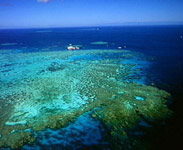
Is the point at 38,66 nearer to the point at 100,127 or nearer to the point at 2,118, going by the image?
the point at 2,118

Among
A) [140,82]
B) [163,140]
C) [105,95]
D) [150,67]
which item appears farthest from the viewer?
[150,67]

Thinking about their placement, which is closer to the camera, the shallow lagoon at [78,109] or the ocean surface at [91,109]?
the ocean surface at [91,109]

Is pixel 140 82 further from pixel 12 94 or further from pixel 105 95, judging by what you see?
pixel 12 94

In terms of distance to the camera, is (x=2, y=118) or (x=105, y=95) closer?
(x=2, y=118)

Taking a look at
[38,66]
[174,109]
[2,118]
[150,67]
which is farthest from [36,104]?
[150,67]

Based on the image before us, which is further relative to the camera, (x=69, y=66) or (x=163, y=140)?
(x=69, y=66)

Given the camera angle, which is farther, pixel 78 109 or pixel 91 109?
pixel 78 109

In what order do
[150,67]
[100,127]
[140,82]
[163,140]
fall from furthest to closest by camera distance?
1. [150,67]
2. [140,82]
3. [100,127]
4. [163,140]

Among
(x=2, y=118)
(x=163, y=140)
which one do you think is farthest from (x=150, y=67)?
(x=2, y=118)

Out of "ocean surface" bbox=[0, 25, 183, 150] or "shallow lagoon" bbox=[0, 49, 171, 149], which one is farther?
"shallow lagoon" bbox=[0, 49, 171, 149]
